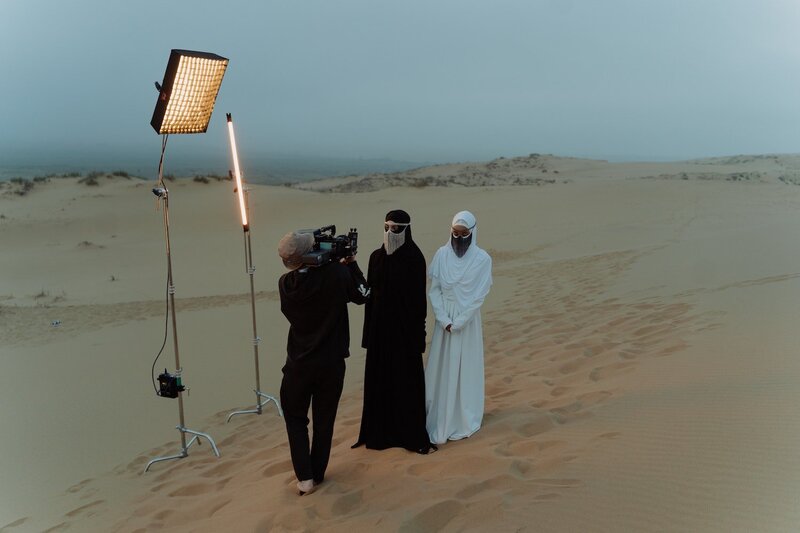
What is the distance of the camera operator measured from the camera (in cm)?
361

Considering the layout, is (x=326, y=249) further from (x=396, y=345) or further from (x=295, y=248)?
(x=396, y=345)

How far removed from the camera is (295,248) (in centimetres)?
357

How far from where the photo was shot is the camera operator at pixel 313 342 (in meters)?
3.61

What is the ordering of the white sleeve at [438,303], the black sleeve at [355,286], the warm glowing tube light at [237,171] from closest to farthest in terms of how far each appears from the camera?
the black sleeve at [355,286]
the white sleeve at [438,303]
the warm glowing tube light at [237,171]

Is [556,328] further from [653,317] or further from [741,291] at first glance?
[741,291]

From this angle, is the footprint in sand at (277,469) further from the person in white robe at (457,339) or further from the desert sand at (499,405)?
A: the person in white robe at (457,339)

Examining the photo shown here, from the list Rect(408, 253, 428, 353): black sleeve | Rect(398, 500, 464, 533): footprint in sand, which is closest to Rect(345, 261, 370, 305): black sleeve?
Rect(408, 253, 428, 353): black sleeve

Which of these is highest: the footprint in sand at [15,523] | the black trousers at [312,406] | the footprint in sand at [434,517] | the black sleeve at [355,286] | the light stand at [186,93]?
the light stand at [186,93]

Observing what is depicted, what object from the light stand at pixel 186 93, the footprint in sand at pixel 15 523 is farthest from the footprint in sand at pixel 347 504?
the footprint in sand at pixel 15 523

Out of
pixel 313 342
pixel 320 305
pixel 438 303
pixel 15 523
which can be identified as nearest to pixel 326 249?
pixel 320 305

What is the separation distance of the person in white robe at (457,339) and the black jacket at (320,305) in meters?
0.83

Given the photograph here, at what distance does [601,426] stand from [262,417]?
138 inches

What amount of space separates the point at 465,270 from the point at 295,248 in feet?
Answer: 4.51

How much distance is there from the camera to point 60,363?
800 cm
